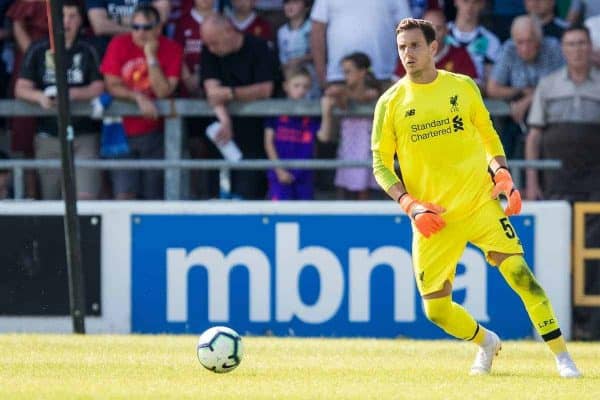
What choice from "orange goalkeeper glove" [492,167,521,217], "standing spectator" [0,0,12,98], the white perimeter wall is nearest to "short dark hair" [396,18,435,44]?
"orange goalkeeper glove" [492,167,521,217]

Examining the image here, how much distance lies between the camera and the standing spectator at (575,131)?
13.2m

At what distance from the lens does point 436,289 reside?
30.2 ft

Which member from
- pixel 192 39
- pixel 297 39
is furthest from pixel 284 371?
pixel 192 39

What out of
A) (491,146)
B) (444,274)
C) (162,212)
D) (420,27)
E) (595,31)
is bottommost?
(162,212)

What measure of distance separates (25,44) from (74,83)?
33.4 inches

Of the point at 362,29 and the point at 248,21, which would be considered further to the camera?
the point at 248,21

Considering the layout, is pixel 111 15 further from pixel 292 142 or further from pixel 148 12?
pixel 292 142

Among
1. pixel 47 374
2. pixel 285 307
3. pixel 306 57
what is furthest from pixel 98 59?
pixel 47 374

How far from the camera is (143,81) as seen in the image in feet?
46.0

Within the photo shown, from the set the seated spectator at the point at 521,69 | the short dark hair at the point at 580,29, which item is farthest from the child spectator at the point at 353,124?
the short dark hair at the point at 580,29

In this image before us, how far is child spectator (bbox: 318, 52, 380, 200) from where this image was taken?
13.6 m

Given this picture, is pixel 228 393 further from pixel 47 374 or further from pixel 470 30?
pixel 470 30

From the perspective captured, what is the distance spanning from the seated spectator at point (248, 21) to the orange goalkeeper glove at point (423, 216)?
233 inches

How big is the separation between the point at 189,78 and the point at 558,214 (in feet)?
12.9
